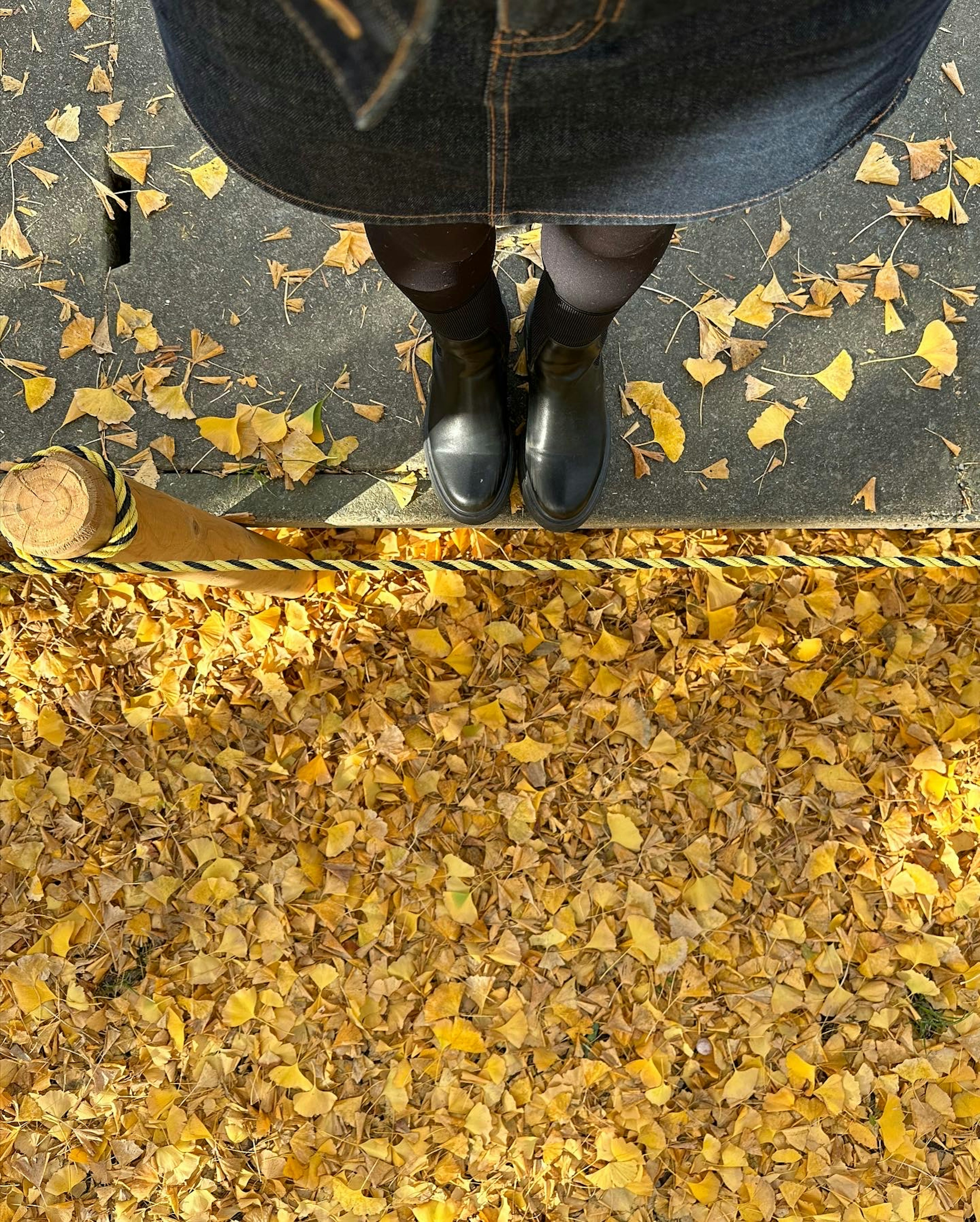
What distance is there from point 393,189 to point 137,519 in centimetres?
59

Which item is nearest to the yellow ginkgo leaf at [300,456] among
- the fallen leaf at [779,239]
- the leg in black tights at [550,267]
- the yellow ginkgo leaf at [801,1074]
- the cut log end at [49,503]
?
the leg in black tights at [550,267]

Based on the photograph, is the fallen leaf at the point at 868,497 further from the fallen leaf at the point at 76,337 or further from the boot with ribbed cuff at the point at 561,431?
the fallen leaf at the point at 76,337

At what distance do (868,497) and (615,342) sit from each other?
0.60m

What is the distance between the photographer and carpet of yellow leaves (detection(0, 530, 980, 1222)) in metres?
1.69

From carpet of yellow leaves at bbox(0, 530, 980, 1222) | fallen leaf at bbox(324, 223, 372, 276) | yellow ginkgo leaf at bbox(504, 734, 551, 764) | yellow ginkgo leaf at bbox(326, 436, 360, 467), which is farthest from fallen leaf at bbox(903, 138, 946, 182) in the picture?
yellow ginkgo leaf at bbox(504, 734, 551, 764)

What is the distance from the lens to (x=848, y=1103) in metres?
1.69

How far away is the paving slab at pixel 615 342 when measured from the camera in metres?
1.83

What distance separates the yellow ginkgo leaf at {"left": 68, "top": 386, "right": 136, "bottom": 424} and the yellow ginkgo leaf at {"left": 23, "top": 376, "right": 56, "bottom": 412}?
0.18 feet

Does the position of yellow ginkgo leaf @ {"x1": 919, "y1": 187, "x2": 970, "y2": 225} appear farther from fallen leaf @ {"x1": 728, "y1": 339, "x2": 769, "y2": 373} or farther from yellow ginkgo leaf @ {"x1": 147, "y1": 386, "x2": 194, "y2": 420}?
yellow ginkgo leaf @ {"x1": 147, "y1": 386, "x2": 194, "y2": 420}

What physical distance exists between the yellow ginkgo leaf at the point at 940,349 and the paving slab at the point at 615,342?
1.0 inches

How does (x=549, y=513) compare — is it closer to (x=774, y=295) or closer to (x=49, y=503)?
(x=774, y=295)

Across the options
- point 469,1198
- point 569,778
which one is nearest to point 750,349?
point 569,778

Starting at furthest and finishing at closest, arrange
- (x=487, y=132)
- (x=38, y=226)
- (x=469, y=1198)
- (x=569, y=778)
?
(x=38, y=226) → (x=569, y=778) → (x=469, y=1198) → (x=487, y=132)

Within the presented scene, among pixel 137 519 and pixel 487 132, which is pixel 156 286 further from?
pixel 487 132
